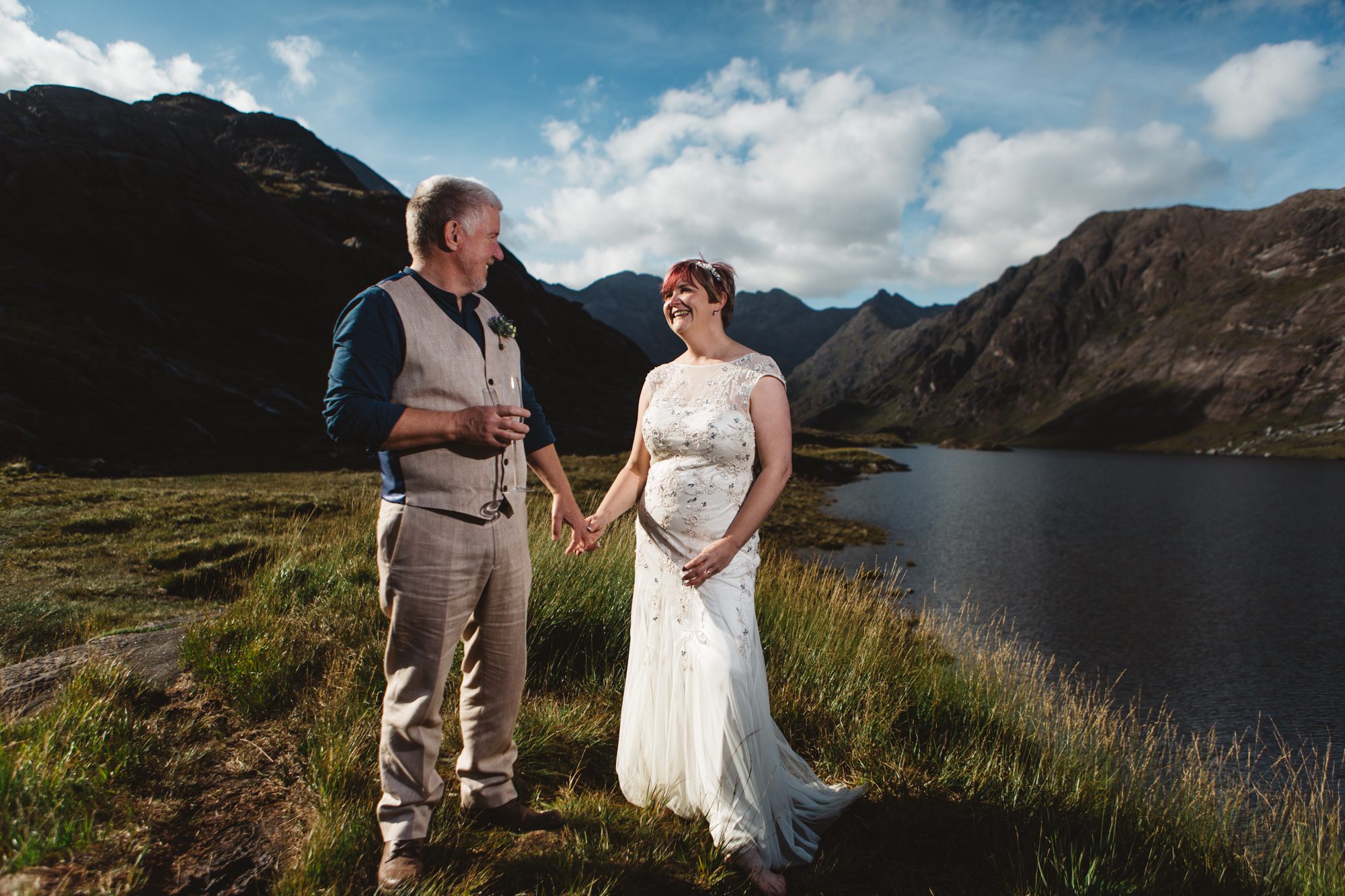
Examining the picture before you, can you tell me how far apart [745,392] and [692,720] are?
165 cm

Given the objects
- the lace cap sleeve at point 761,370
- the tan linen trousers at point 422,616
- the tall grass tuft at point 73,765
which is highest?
the lace cap sleeve at point 761,370

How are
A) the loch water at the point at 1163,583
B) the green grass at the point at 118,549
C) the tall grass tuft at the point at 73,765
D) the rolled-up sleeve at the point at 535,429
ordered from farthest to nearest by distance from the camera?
the loch water at the point at 1163,583, the green grass at the point at 118,549, the rolled-up sleeve at the point at 535,429, the tall grass tuft at the point at 73,765

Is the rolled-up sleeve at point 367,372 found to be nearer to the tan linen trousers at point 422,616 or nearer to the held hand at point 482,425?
the held hand at point 482,425

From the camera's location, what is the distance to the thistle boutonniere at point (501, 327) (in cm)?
304

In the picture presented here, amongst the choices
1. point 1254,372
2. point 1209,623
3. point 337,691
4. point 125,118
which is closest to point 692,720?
point 337,691

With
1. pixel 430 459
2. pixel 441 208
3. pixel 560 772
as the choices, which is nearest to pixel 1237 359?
pixel 560 772

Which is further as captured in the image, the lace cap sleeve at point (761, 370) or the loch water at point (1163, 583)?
the loch water at point (1163, 583)

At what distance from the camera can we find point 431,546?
2723 mm

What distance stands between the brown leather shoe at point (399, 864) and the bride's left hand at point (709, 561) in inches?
62.3

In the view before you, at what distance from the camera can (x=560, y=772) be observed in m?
3.82

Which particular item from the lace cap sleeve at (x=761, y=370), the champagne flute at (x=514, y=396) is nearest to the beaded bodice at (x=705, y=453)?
the lace cap sleeve at (x=761, y=370)

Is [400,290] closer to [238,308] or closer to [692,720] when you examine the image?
[692,720]

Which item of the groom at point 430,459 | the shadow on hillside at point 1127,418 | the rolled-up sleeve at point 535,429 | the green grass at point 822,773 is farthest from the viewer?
the shadow on hillside at point 1127,418

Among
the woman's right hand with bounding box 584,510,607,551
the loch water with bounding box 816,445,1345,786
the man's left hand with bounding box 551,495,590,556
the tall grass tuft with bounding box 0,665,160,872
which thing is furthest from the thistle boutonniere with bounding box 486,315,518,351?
the loch water with bounding box 816,445,1345,786
